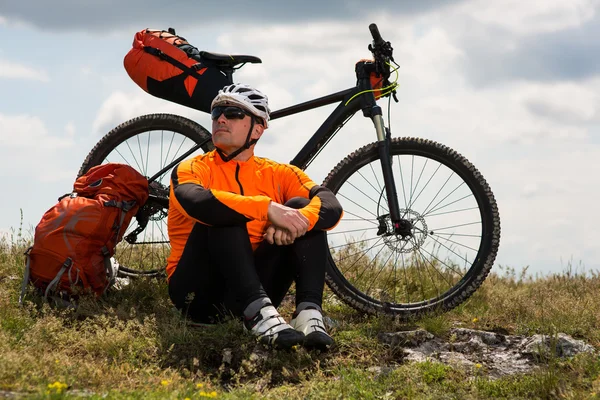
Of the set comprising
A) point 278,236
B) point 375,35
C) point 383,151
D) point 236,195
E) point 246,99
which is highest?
point 375,35

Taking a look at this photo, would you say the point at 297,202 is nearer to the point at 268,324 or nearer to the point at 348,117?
the point at 268,324

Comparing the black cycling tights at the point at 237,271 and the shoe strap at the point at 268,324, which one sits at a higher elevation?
the black cycling tights at the point at 237,271

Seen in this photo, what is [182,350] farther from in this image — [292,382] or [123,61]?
[123,61]

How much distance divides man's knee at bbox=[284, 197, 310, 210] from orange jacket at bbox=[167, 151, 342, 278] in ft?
0.18

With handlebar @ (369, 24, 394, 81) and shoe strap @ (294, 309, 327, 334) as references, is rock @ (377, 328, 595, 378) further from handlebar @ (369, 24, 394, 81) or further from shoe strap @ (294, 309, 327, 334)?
handlebar @ (369, 24, 394, 81)

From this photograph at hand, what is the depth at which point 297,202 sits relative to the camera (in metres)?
5.80

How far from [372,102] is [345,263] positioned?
5.21ft

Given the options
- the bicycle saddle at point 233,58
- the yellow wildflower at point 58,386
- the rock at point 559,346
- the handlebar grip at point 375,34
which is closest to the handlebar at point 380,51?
the handlebar grip at point 375,34

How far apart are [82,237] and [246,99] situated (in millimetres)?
1860

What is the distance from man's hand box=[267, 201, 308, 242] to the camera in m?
5.36

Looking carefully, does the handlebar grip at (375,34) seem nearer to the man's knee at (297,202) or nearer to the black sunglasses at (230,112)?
the black sunglasses at (230,112)

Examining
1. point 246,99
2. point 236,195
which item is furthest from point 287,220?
point 246,99

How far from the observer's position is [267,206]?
17.6 ft

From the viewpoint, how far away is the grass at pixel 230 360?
189 inches
